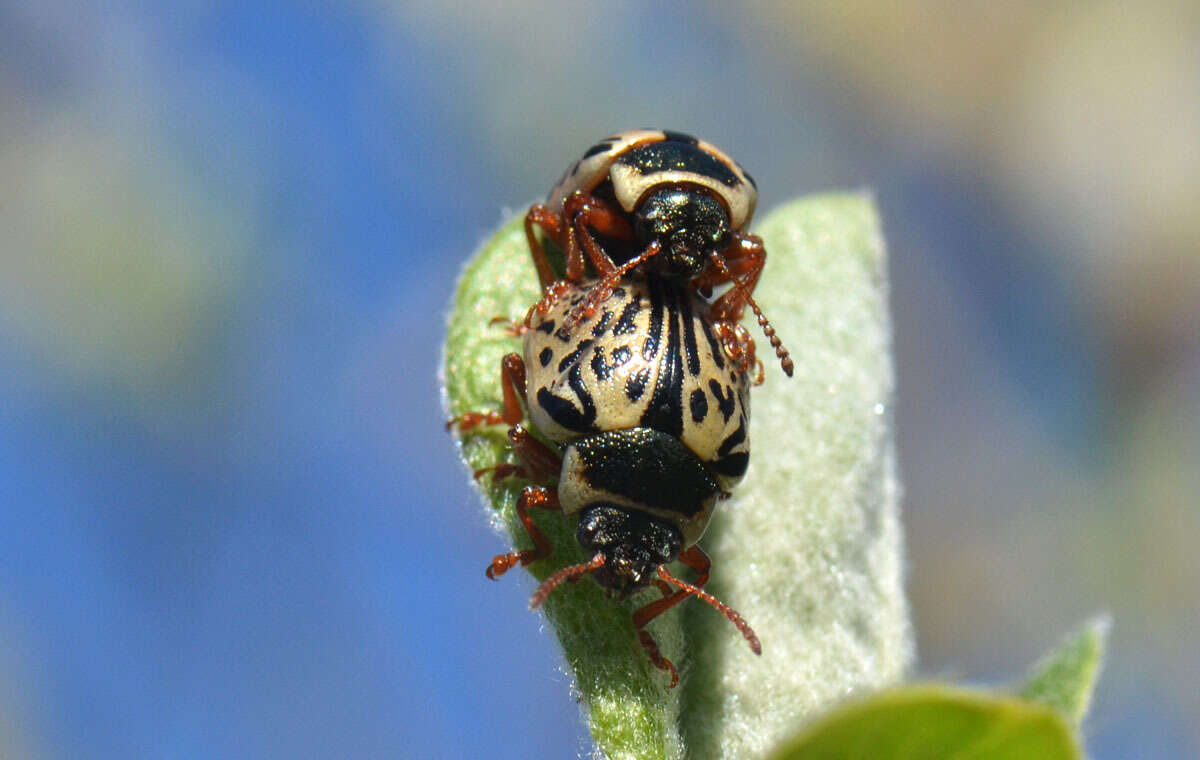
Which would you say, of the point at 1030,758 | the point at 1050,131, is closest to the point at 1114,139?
the point at 1050,131

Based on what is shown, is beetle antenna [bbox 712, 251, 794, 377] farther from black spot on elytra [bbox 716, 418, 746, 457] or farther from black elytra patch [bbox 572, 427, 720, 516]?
black elytra patch [bbox 572, 427, 720, 516]

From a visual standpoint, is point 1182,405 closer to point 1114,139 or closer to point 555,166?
point 1114,139

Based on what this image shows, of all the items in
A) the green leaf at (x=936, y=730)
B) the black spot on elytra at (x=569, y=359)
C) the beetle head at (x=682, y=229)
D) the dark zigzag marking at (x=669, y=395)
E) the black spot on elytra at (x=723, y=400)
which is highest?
the beetle head at (x=682, y=229)

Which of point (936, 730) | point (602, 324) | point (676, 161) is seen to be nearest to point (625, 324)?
point (602, 324)

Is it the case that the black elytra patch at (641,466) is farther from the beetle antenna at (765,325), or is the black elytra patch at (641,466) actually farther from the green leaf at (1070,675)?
the green leaf at (1070,675)

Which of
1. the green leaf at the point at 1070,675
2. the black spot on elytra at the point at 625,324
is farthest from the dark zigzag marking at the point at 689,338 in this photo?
the green leaf at the point at 1070,675

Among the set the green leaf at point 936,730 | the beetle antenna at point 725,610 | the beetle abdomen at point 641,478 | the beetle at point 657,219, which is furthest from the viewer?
the beetle at point 657,219

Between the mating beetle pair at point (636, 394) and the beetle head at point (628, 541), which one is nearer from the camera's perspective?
the beetle head at point (628, 541)

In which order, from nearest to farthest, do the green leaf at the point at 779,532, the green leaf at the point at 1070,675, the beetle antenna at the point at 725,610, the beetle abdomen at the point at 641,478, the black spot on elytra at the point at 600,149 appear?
the green leaf at the point at 1070,675
the green leaf at the point at 779,532
the beetle antenna at the point at 725,610
the beetle abdomen at the point at 641,478
the black spot on elytra at the point at 600,149
